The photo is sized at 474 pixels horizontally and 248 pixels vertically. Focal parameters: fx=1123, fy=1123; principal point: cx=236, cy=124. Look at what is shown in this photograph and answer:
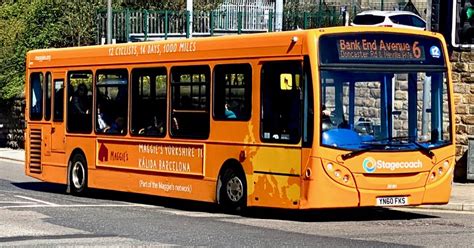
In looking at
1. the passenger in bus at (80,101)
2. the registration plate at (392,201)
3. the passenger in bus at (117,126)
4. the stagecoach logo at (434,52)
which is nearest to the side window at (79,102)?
the passenger in bus at (80,101)

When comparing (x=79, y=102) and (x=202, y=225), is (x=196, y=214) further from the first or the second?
(x=79, y=102)

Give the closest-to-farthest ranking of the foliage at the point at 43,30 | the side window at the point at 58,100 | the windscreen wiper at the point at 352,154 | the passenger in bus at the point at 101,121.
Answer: the windscreen wiper at the point at 352,154, the passenger in bus at the point at 101,121, the side window at the point at 58,100, the foliage at the point at 43,30

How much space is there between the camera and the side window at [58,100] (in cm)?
2284

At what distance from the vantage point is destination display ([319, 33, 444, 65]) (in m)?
16.4

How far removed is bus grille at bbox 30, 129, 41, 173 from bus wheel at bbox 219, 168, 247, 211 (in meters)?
6.78

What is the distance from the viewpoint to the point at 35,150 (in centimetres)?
2375

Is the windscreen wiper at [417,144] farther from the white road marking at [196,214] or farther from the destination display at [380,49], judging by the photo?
the white road marking at [196,214]

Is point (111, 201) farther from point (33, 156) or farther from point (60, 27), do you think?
point (60, 27)

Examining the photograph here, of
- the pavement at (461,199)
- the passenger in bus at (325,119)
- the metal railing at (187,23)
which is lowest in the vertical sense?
the pavement at (461,199)

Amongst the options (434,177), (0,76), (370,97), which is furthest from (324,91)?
(0,76)

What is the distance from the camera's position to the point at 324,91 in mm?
16234

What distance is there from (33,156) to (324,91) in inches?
376

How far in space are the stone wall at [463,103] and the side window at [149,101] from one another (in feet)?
27.3

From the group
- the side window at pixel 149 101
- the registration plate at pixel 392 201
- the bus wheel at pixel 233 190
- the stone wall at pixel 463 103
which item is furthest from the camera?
the stone wall at pixel 463 103
